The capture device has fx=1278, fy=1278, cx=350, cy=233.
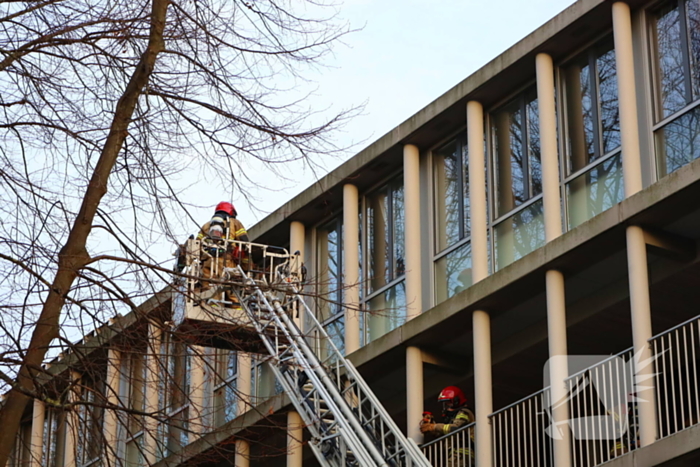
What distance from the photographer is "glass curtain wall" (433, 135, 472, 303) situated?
18.6 meters

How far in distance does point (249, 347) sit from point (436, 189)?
3.74 metres

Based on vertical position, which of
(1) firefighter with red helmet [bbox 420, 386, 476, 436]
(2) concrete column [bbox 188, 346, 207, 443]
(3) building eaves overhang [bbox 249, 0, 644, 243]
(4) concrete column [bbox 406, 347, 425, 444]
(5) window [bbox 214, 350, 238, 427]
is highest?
(3) building eaves overhang [bbox 249, 0, 644, 243]

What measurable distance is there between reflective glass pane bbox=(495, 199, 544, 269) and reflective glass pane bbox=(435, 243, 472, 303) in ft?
2.08

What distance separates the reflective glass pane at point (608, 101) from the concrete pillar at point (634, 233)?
57cm

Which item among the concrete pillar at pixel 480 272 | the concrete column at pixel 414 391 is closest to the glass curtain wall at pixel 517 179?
the concrete pillar at pixel 480 272

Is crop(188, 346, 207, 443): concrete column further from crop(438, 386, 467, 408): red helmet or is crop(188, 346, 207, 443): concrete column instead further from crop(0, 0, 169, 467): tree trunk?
crop(438, 386, 467, 408): red helmet

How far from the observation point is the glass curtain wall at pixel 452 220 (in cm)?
1864

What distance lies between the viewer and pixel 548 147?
665 inches

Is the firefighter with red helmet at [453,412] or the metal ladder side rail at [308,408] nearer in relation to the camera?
the metal ladder side rail at [308,408]

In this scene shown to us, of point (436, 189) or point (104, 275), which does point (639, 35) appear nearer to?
point (436, 189)

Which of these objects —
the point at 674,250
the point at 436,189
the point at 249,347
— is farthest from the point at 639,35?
the point at 249,347

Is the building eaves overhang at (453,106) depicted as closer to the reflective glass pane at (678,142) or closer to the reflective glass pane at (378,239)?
the reflective glass pane at (378,239)

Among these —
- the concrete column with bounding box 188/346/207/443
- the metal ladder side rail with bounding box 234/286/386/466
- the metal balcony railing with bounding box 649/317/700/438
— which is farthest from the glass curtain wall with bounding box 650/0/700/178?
the concrete column with bounding box 188/346/207/443
